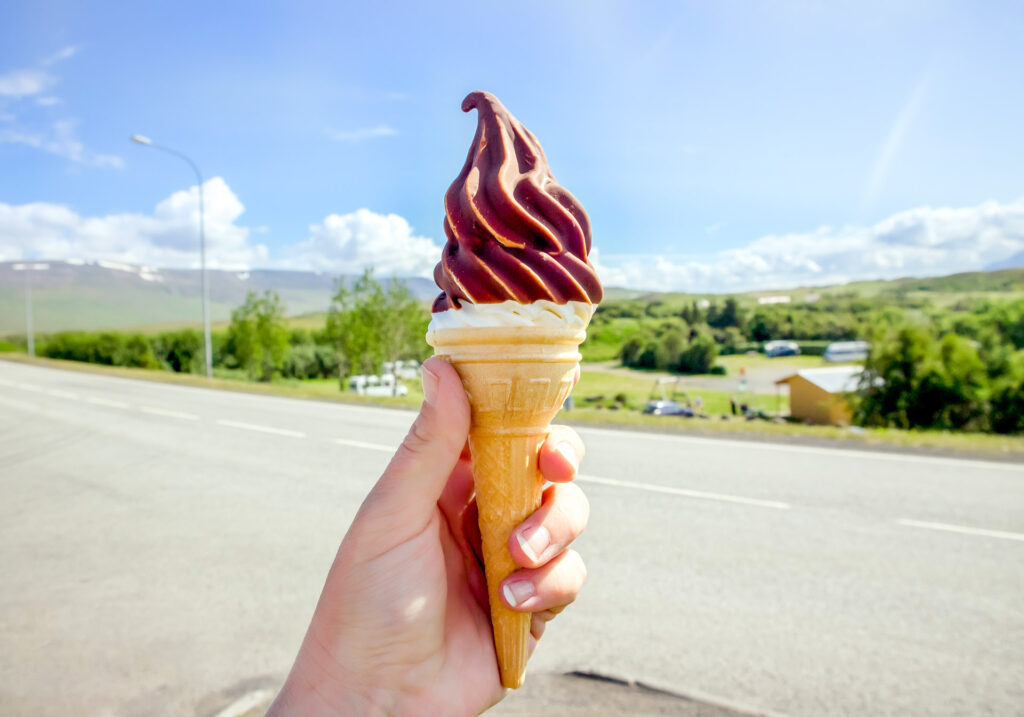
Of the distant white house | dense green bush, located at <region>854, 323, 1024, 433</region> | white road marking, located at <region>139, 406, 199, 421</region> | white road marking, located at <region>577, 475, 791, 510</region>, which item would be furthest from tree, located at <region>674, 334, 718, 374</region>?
white road marking, located at <region>577, 475, 791, 510</region>

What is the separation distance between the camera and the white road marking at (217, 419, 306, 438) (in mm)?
10906

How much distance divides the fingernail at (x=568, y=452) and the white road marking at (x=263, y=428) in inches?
378

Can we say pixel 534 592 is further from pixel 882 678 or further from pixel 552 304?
pixel 882 678

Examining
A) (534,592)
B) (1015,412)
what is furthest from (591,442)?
(1015,412)

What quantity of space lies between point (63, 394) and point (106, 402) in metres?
2.88

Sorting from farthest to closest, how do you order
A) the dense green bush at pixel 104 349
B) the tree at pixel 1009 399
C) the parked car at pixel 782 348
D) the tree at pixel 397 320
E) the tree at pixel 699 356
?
the parked car at pixel 782 348, the tree at pixel 699 356, the dense green bush at pixel 104 349, the tree at pixel 397 320, the tree at pixel 1009 399

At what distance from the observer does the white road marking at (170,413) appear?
1290 centimetres

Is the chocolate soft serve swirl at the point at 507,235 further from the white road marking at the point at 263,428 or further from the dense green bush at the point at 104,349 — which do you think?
the dense green bush at the point at 104,349

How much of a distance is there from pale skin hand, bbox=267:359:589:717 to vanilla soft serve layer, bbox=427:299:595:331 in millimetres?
133

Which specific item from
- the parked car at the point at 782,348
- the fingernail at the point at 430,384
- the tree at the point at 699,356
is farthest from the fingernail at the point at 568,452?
the parked car at the point at 782,348

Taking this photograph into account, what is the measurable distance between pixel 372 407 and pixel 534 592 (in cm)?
1361

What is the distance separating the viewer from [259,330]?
119 ft

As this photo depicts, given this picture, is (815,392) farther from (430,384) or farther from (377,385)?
(430,384)

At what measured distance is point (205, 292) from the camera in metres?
23.0
